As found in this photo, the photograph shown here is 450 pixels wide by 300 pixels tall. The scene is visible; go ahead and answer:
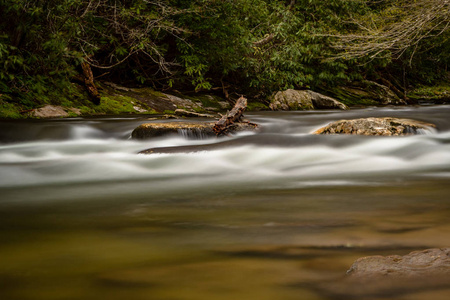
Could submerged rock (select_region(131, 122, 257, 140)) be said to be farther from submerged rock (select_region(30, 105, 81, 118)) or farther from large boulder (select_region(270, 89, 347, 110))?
large boulder (select_region(270, 89, 347, 110))

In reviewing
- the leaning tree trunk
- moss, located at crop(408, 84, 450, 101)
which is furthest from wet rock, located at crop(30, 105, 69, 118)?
moss, located at crop(408, 84, 450, 101)

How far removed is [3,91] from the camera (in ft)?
34.0

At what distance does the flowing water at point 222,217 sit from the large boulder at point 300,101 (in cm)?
744

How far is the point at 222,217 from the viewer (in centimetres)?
300

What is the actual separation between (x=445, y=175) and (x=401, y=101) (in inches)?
603

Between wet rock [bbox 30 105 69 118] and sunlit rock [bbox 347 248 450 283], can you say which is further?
wet rock [bbox 30 105 69 118]

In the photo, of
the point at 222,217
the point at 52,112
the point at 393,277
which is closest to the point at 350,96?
the point at 52,112

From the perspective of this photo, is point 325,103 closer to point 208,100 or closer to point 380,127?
point 208,100

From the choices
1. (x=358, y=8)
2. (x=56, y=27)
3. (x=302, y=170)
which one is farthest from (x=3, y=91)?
(x=358, y=8)

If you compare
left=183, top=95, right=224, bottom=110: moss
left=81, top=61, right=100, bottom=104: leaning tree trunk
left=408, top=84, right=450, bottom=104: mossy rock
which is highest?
left=81, top=61, right=100, bottom=104: leaning tree trunk

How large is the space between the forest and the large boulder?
3.33 ft

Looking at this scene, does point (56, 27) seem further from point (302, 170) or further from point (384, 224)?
point (384, 224)

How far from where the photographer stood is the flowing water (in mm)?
1848

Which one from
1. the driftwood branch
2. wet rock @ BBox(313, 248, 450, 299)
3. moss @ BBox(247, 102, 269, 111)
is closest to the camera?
wet rock @ BBox(313, 248, 450, 299)
